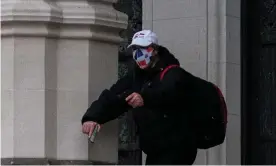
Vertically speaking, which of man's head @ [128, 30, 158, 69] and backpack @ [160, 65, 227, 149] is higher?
man's head @ [128, 30, 158, 69]

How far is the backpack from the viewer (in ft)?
29.5

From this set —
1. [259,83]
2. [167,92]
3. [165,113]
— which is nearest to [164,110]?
[165,113]

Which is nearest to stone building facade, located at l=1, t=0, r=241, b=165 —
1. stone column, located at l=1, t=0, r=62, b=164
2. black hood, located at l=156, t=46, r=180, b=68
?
stone column, located at l=1, t=0, r=62, b=164

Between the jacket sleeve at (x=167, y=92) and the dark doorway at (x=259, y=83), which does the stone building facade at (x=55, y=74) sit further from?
the dark doorway at (x=259, y=83)

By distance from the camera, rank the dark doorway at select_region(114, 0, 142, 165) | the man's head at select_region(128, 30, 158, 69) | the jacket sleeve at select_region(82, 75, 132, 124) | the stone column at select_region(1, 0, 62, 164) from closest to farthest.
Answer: the man's head at select_region(128, 30, 158, 69)
the jacket sleeve at select_region(82, 75, 132, 124)
the stone column at select_region(1, 0, 62, 164)
the dark doorway at select_region(114, 0, 142, 165)

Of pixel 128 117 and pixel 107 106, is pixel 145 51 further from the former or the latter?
pixel 128 117

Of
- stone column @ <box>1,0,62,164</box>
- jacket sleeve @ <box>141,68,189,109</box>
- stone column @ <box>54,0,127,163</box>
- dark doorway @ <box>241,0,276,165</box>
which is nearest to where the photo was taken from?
jacket sleeve @ <box>141,68,189,109</box>

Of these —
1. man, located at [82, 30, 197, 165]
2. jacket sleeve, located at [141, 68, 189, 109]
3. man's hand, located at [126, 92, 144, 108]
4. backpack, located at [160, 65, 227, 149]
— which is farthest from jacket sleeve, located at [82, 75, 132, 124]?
backpack, located at [160, 65, 227, 149]

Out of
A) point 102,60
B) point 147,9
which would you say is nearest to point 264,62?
point 147,9

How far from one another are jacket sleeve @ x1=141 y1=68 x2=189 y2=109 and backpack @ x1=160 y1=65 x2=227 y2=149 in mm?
103

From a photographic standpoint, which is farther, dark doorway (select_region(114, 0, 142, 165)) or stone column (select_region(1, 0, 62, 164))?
dark doorway (select_region(114, 0, 142, 165))

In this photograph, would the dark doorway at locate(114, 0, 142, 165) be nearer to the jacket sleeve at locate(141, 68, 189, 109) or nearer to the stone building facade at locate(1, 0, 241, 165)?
the stone building facade at locate(1, 0, 241, 165)

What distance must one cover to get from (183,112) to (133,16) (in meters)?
2.89

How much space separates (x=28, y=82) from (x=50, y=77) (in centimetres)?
17
